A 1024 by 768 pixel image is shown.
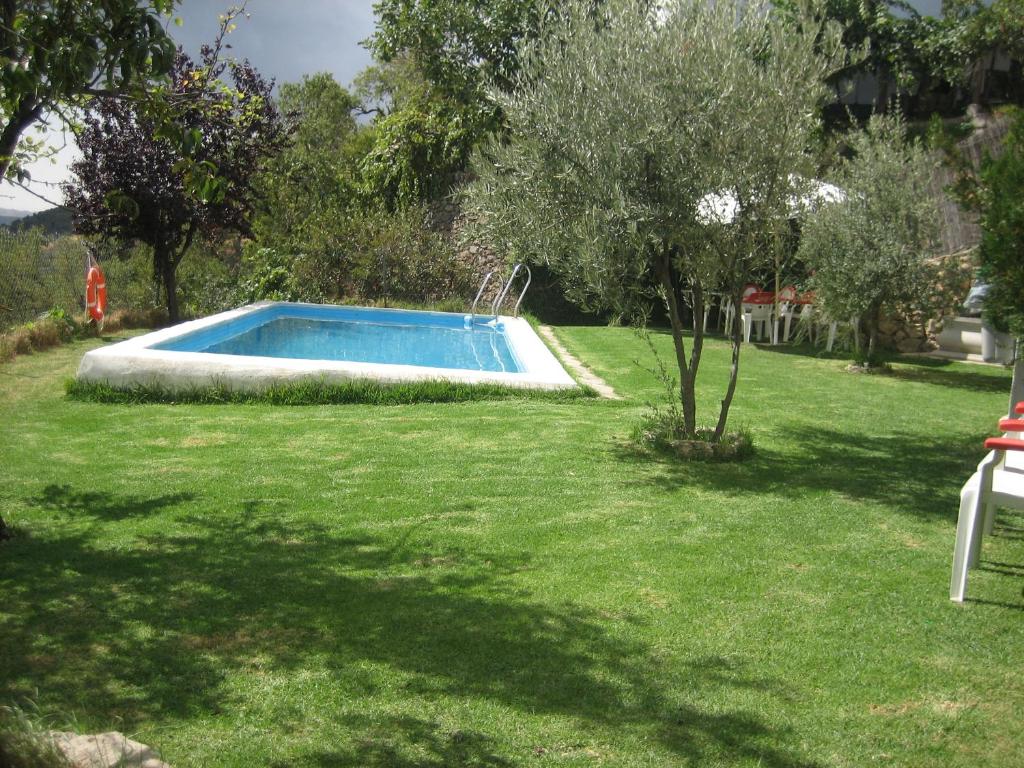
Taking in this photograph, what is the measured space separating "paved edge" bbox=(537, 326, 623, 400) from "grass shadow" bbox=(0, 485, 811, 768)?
555cm

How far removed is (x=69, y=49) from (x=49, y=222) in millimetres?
16479

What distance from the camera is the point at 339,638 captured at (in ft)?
13.2

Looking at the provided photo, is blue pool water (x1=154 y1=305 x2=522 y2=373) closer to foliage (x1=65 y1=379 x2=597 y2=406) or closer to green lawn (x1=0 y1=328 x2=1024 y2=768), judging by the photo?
foliage (x1=65 y1=379 x2=597 y2=406)

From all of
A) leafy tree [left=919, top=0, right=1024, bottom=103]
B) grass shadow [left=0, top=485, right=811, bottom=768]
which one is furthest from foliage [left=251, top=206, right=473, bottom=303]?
leafy tree [left=919, top=0, right=1024, bottom=103]

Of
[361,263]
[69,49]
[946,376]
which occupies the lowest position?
[946,376]

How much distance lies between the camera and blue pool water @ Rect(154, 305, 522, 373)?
49.4ft

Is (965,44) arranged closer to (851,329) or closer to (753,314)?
(753,314)

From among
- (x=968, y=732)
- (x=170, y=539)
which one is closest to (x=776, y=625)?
(x=968, y=732)

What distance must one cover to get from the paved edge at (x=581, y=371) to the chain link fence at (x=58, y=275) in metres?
7.21

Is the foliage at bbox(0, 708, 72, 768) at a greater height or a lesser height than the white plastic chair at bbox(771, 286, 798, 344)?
lesser

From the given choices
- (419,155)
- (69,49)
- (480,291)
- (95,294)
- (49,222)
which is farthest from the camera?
(419,155)

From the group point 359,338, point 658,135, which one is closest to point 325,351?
point 359,338

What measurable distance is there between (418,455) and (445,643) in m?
3.62

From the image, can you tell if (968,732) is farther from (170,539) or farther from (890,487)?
(170,539)
